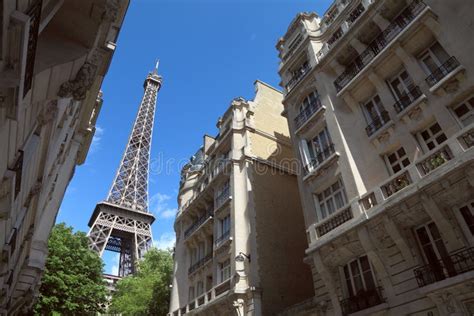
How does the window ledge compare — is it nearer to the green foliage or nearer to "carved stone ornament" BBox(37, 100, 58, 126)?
"carved stone ornament" BBox(37, 100, 58, 126)

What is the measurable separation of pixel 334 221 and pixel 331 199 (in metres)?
1.59

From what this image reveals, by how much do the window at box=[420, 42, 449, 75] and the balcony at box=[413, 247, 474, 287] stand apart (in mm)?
6831

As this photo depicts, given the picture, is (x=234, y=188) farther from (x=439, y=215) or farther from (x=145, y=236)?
(x=145, y=236)

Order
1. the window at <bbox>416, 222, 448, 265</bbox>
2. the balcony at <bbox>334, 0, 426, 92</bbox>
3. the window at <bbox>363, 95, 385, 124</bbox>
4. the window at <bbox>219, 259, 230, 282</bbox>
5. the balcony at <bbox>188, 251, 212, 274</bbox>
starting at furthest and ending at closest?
the balcony at <bbox>188, 251, 212, 274</bbox> < the window at <bbox>219, 259, 230, 282</bbox> < the window at <bbox>363, 95, 385, 124</bbox> < the balcony at <bbox>334, 0, 426, 92</bbox> < the window at <bbox>416, 222, 448, 265</bbox>

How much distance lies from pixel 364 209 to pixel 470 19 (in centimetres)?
766

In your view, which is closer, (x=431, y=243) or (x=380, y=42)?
(x=431, y=243)

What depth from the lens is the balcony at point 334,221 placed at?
13.0 m

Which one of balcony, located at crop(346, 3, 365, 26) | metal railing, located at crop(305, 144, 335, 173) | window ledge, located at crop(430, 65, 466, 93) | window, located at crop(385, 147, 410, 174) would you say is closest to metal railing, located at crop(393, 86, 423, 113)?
window ledge, located at crop(430, 65, 466, 93)

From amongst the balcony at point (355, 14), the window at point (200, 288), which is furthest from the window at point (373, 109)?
the window at point (200, 288)

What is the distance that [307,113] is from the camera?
18.0 metres

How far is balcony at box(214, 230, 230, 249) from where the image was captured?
70.4 ft

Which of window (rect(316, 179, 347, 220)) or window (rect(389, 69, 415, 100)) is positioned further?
window (rect(316, 179, 347, 220))

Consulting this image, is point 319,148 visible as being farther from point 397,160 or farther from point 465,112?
point 465,112

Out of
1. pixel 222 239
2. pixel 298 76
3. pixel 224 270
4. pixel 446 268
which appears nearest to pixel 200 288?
pixel 224 270
